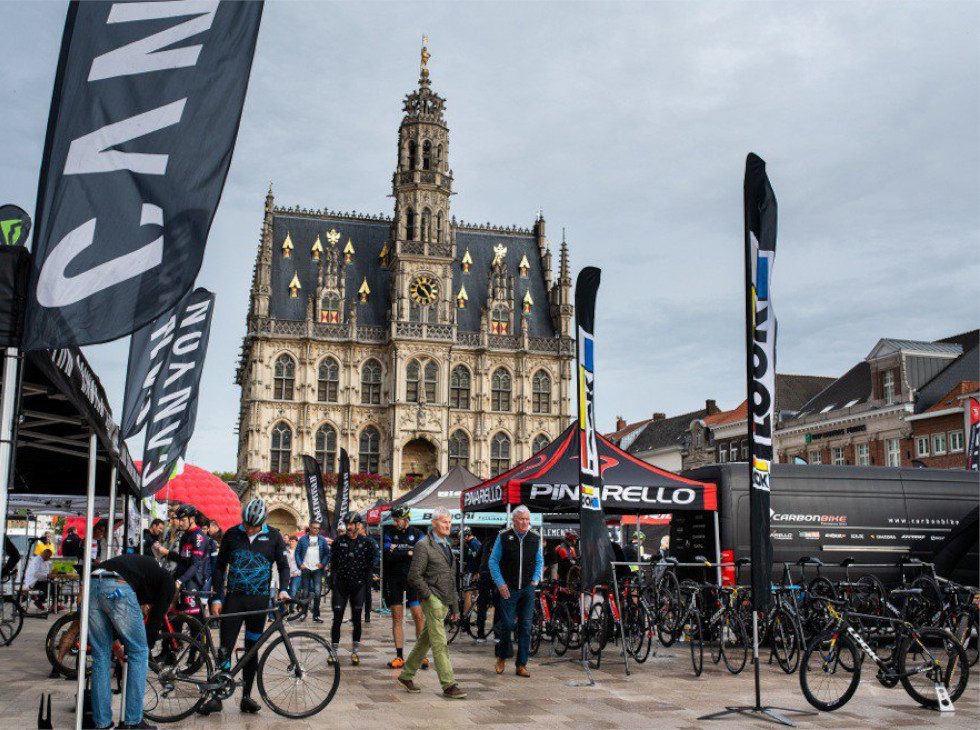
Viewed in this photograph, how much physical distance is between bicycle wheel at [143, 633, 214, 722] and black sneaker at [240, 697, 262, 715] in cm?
38

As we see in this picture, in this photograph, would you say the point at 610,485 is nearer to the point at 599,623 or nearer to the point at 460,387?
the point at 599,623

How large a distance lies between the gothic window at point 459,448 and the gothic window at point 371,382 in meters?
4.63

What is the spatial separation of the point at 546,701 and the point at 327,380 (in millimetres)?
43763

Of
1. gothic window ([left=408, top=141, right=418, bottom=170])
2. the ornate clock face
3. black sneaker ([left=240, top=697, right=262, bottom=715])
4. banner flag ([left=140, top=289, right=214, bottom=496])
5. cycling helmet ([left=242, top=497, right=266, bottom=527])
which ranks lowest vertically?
black sneaker ([left=240, top=697, right=262, bottom=715])

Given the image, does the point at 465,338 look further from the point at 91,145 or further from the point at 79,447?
the point at 91,145

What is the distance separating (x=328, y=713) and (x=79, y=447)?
3.88 meters

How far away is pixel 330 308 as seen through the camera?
52.3 m

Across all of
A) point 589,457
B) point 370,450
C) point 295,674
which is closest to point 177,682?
point 295,674

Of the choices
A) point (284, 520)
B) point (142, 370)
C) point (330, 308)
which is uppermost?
point (330, 308)

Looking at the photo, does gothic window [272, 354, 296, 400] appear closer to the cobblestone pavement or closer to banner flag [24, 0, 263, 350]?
the cobblestone pavement

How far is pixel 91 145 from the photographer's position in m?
4.55

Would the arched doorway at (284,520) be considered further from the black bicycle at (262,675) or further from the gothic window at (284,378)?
the black bicycle at (262,675)

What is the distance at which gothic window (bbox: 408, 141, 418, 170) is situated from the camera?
5443 cm

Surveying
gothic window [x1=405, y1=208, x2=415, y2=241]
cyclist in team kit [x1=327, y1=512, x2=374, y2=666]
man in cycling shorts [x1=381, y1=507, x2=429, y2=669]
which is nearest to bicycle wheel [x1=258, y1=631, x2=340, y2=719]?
man in cycling shorts [x1=381, y1=507, x2=429, y2=669]
